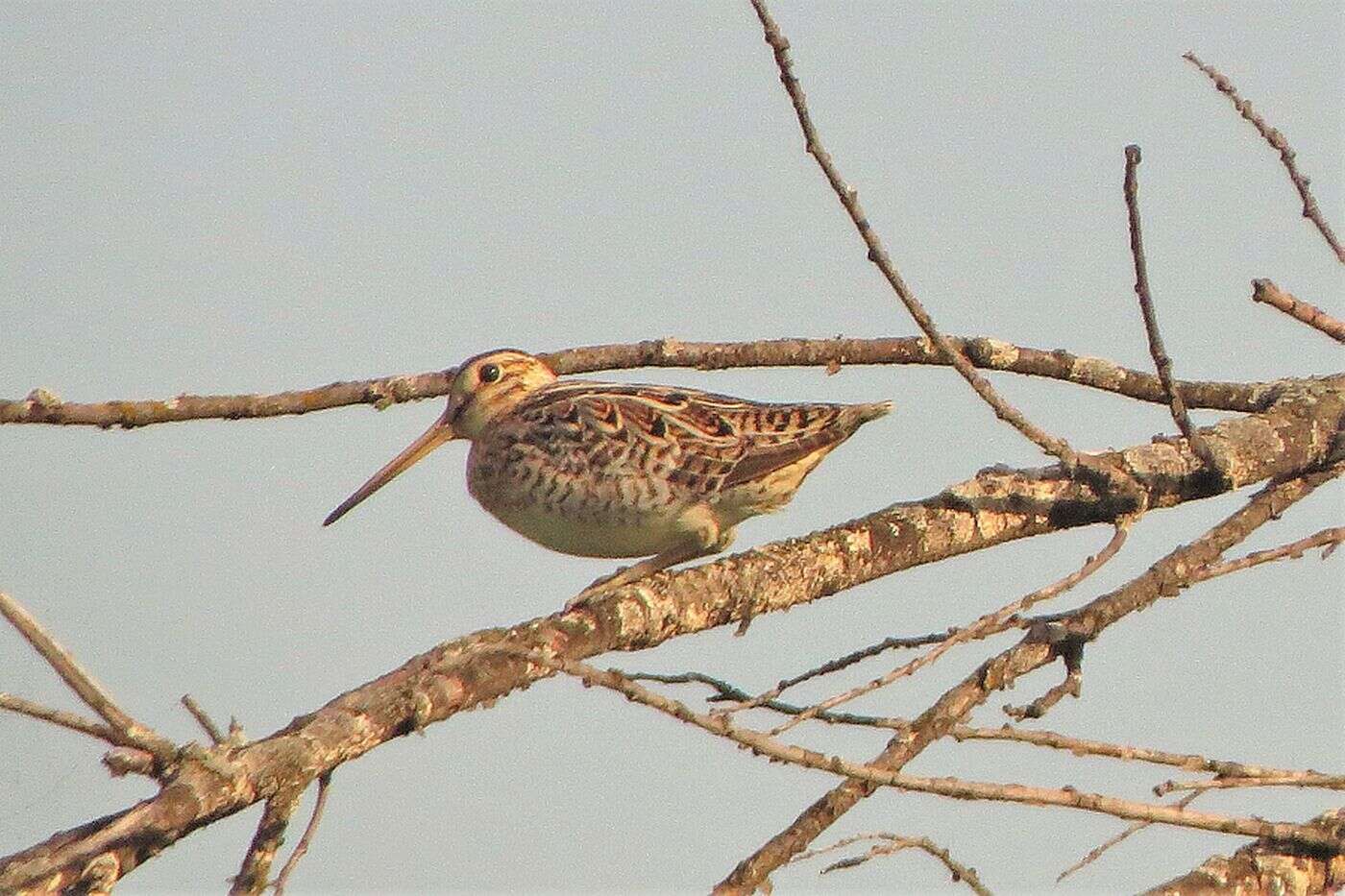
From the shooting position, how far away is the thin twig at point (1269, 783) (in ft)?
11.0

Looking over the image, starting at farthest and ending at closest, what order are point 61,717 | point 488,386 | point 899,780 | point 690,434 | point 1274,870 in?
point 488,386, point 690,434, point 1274,870, point 899,780, point 61,717

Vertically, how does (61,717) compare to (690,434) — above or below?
below

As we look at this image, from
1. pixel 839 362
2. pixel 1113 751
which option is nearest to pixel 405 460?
pixel 839 362

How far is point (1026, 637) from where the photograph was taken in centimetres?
420

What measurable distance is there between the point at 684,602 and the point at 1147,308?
125 cm

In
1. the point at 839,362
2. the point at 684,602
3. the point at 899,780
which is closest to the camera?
the point at 899,780

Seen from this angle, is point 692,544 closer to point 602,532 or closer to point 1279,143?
point 602,532

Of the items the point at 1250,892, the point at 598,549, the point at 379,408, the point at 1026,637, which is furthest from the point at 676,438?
the point at 1250,892

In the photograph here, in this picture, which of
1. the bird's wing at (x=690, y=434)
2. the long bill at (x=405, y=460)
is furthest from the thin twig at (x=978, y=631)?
the long bill at (x=405, y=460)

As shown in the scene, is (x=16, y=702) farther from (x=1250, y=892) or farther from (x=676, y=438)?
(x=676, y=438)

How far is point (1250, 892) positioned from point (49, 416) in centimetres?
283

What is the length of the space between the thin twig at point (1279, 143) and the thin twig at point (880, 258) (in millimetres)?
835

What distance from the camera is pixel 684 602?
4.38 m

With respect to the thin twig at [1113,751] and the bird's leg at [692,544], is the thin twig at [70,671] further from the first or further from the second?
the bird's leg at [692,544]
